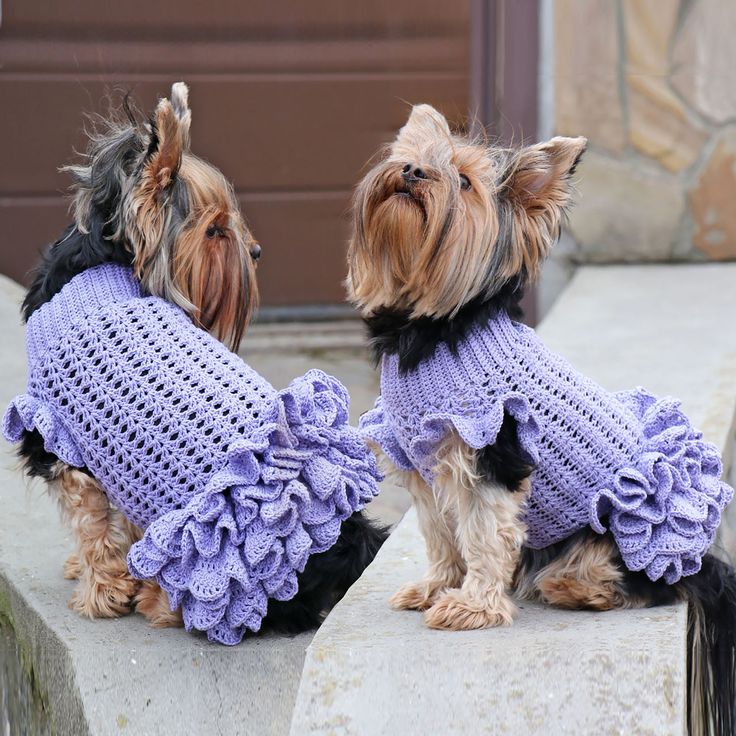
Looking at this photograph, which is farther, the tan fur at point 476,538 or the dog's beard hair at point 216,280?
the dog's beard hair at point 216,280

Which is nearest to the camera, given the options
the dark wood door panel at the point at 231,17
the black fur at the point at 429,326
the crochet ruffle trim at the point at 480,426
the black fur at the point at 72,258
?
the crochet ruffle trim at the point at 480,426

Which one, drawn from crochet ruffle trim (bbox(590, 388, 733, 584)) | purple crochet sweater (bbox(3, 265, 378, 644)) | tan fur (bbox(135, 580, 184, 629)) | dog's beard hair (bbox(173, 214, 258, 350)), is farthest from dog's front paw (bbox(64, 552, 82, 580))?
crochet ruffle trim (bbox(590, 388, 733, 584))

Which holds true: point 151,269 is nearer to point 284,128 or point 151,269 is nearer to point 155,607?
point 155,607

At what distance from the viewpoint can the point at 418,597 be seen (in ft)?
10.2

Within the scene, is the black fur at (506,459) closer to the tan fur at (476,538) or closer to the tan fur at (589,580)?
the tan fur at (476,538)

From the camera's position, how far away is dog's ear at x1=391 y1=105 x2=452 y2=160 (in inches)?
112

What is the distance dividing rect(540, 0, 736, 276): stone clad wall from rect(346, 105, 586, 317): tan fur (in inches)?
143

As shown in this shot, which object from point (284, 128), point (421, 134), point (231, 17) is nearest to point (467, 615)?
point (421, 134)

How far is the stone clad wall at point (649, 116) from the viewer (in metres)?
6.28

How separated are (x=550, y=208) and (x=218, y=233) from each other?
3.06 ft

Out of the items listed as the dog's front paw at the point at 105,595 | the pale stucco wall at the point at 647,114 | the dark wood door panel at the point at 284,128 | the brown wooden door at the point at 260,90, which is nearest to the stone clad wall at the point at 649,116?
the pale stucco wall at the point at 647,114

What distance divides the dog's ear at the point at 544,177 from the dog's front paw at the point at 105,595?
4.89ft

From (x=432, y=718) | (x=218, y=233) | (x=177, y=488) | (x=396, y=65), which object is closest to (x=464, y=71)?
(x=396, y=65)

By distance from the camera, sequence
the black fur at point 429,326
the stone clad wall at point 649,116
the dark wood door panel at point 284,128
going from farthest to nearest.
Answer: the dark wood door panel at point 284,128 < the stone clad wall at point 649,116 < the black fur at point 429,326
